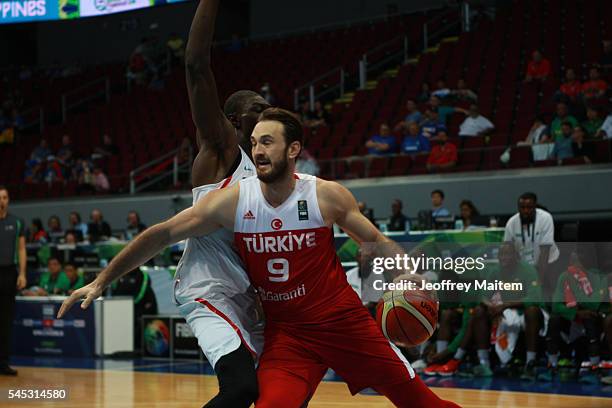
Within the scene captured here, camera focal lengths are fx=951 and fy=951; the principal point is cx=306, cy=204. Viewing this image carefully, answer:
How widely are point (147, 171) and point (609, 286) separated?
444 inches

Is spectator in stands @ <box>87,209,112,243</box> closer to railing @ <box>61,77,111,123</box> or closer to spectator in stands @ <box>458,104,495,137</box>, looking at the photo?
spectator in stands @ <box>458,104,495,137</box>

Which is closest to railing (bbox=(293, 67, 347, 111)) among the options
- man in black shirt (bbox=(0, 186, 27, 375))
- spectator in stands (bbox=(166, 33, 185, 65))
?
spectator in stands (bbox=(166, 33, 185, 65))

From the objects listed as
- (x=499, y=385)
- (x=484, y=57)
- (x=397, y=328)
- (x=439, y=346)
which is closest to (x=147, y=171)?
(x=484, y=57)

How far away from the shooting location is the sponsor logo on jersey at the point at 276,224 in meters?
4.25

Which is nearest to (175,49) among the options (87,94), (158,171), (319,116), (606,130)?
(87,94)

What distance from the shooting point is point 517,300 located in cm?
966

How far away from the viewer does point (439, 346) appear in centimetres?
1016

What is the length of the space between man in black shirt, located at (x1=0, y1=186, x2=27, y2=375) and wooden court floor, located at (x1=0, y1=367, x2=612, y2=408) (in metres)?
0.38

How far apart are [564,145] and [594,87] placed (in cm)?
128

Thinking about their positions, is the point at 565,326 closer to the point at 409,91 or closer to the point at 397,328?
the point at 397,328

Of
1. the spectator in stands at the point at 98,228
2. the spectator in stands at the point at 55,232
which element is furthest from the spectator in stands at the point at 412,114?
the spectator in stands at the point at 55,232

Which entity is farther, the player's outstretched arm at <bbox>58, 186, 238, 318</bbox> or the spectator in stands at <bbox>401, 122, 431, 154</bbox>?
the spectator in stands at <bbox>401, 122, 431, 154</bbox>

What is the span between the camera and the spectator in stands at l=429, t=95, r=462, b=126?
598 inches

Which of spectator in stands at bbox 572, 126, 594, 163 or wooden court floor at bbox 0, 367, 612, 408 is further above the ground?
spectator in stands at bbox 572, 126, 594, 163
